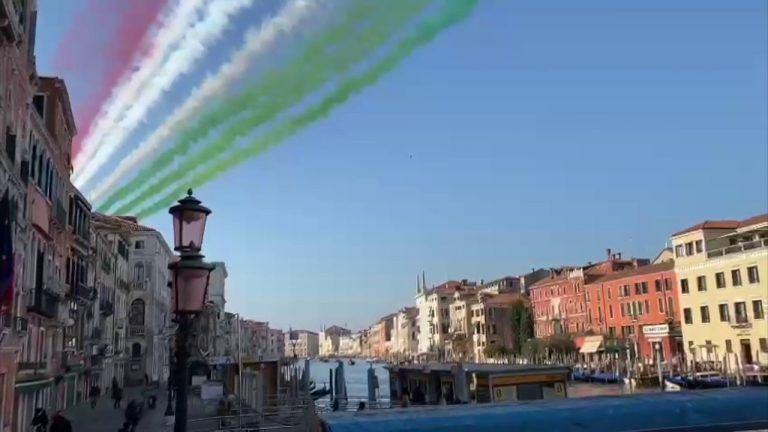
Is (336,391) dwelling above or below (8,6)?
below

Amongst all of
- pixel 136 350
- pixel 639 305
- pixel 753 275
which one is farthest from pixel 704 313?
pixel 136 350

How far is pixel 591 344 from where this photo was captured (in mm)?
67125

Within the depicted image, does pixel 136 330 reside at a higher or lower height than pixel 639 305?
lower

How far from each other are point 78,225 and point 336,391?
54.4ft

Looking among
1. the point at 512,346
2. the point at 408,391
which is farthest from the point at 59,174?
the point at 512,346

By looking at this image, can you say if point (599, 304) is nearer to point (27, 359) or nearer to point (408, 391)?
point (408, 391)

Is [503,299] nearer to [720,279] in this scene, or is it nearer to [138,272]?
[720,279]

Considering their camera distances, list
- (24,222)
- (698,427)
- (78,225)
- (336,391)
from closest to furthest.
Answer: (698,427)
(24,222)
(78,225)
(336,391)

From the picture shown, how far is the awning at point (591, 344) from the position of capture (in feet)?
216

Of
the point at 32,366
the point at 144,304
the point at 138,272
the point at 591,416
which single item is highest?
the point at 138,272

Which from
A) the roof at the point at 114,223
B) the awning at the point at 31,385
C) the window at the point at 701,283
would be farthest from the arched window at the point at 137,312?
the window at the point at 701,283

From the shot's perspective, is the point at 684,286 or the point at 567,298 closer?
the point at 684,286

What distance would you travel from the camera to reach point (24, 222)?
20484mm

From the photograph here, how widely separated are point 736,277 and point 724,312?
295 centimetres
